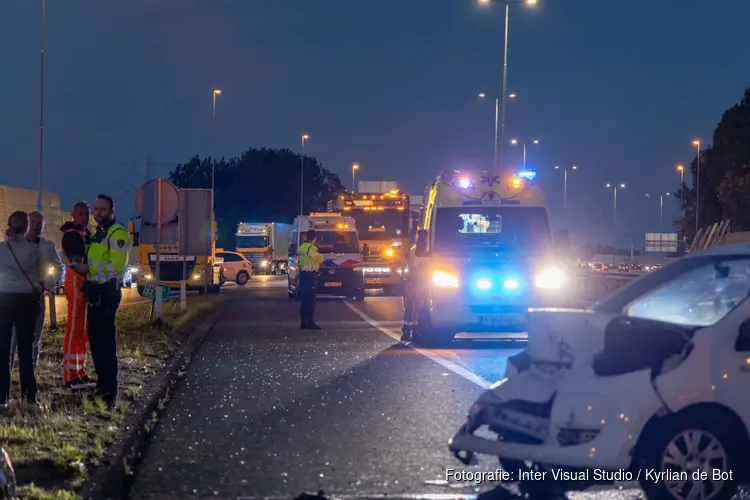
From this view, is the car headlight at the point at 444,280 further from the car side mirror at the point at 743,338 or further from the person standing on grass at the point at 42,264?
the car side mirror at the point at 743,338

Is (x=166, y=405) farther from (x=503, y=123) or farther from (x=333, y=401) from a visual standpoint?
(x=503, y=123)

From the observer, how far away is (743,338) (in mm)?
6430

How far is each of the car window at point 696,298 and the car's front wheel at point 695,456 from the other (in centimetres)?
166

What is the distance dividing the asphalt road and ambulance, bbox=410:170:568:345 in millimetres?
567

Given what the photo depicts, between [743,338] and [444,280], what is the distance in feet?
34.1

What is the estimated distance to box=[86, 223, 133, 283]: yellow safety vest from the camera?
34.0ft

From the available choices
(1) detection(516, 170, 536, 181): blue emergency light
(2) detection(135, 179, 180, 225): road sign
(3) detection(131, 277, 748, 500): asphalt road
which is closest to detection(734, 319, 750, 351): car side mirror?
(3) detection(131, 277, 748, 500): asphalt road

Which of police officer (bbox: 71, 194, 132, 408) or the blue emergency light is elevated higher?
the blue emergency light

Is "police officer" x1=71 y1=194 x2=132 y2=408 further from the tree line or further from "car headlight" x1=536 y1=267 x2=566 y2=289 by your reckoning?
the tree line

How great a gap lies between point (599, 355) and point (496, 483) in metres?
1.33

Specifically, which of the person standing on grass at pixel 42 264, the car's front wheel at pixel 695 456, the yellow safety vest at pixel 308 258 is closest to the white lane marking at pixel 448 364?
the yellow safety vest at pixel 308 258

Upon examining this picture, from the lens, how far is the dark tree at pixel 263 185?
379ft

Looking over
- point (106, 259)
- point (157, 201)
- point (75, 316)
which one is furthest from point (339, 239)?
point (106, 259)

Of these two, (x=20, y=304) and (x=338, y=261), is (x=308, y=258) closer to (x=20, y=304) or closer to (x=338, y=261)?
(x=20, y=304)
